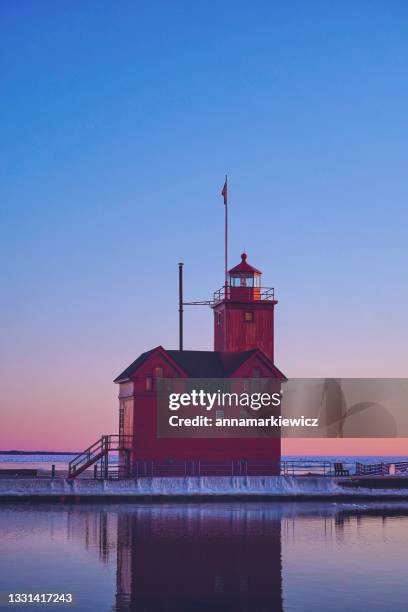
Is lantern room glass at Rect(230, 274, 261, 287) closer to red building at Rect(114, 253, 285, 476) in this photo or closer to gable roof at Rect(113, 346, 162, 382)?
red building at Rect(114, 253, 285, 476)

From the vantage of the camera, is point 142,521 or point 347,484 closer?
point 142,521

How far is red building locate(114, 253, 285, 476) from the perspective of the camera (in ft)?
204

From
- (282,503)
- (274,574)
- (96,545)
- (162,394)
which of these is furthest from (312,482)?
(274,574)

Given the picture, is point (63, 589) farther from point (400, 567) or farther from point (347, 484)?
point (347, 484)

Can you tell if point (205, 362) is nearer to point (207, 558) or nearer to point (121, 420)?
point (121, 420)

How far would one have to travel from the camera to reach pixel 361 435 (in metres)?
67.7

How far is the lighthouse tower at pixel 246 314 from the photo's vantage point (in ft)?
220

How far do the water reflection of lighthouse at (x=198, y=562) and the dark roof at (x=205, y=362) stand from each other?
1342cm

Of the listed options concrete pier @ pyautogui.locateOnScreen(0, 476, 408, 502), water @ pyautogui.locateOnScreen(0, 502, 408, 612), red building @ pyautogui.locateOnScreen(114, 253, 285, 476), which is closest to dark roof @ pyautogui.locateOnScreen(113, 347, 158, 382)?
red building @ pyautogui.locateOnScreen(114, 253, 285, 476)

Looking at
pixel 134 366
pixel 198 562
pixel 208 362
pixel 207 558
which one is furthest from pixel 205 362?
pixel 198 562

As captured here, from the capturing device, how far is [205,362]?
66375 millimetres

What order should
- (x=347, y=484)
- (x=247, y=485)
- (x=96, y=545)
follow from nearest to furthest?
(x=96, y=545)
(x=247, y=485)
(x=347, y=484)

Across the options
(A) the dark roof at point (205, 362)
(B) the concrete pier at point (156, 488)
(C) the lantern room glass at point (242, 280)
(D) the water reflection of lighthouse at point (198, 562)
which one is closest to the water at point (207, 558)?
(D) the water reflection of lighthouse at point (198, 562)

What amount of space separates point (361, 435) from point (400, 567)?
33.5 meters
